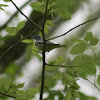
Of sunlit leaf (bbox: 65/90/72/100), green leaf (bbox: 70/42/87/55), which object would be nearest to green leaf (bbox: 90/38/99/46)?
green leaf (bbox: 70/42/87/55)

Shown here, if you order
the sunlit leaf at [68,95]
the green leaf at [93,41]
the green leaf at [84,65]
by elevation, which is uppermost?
the green leaf at [93,41]

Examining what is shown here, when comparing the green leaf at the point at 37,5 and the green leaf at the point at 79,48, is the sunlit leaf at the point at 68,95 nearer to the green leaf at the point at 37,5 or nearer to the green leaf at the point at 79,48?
the green leaf at the point at 79,48

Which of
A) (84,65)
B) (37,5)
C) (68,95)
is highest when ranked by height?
(37,5)

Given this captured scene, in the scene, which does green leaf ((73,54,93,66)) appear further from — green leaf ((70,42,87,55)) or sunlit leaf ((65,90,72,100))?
sunlit leaf ((65,90,72,100))

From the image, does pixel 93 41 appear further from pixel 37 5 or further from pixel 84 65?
pixel 37 5

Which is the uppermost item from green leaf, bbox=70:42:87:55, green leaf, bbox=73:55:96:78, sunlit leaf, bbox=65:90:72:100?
green leaf, bbox=70:42:87:55

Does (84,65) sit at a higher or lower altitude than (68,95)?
higher

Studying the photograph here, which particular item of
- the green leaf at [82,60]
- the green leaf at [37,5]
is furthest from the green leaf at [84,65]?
the green leaf at [37,5]

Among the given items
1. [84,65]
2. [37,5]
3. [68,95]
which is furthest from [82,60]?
[37,5]

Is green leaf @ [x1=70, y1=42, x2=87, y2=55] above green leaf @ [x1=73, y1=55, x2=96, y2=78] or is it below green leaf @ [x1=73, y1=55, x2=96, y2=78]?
above

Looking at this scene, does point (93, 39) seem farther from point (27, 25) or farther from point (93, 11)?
point (93, 11)

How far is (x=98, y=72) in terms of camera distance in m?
0.84

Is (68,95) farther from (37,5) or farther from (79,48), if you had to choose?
(37,5)

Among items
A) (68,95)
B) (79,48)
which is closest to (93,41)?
(79,48)
